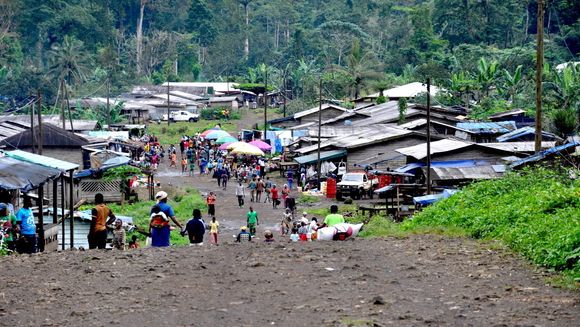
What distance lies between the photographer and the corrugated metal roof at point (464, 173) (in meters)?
30.7

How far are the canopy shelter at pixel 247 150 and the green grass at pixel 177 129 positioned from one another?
15223 millimetres

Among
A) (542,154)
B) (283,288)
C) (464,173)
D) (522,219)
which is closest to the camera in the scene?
(283,288)

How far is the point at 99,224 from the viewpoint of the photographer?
1688 centimetres

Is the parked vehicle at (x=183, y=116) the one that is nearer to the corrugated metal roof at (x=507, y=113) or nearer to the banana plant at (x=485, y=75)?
the banana plant at (x=485, y=75)

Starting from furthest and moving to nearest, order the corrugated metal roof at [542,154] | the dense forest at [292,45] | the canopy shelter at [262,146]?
the dense forest at [292,45], the canopy shelter at [262,146], the corrugated metal roof at [542,154]

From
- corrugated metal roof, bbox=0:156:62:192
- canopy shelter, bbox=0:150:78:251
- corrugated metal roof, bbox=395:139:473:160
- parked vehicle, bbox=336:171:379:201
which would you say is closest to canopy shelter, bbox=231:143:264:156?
parked vehicle, bbox=336:171:379:201

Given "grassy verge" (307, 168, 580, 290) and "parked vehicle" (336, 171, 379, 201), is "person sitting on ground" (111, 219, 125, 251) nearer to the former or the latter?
"grassy verge" (307, 168, 580, 290)

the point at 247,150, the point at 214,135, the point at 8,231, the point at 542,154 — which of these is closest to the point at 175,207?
the point at 247,150

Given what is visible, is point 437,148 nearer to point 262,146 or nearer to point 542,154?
point 542,154

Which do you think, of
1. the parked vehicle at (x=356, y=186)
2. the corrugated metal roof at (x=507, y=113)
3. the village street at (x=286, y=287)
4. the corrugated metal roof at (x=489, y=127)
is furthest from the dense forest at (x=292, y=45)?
the village street at (x=286, y=287)

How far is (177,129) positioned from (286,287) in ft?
190

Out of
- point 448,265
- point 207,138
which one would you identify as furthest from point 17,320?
point 207,138

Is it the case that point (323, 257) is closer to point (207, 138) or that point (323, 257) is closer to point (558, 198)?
point (558, 198)

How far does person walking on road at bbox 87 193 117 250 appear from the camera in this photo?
16.6 meters
